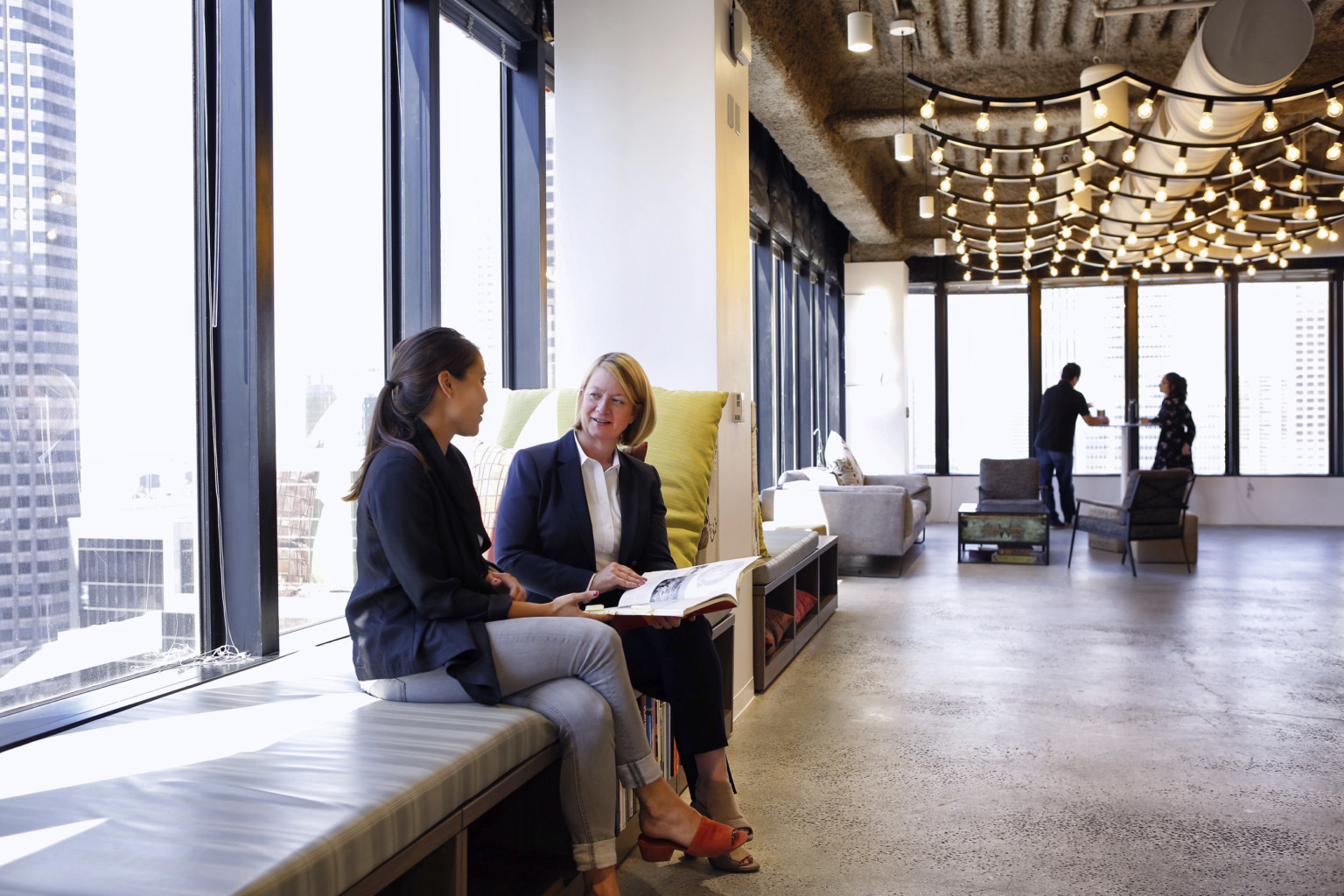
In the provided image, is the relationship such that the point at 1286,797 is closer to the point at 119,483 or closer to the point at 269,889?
the point at 269,889

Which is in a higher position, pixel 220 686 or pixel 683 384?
pixel 683 384

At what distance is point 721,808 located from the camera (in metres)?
2.68

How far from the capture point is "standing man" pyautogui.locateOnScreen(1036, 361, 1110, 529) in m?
10.8

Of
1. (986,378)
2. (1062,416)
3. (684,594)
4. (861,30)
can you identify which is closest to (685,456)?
(684,594)

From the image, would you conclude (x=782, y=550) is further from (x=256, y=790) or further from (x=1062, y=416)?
(x=1062, y=416)

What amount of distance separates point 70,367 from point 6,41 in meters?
0.73

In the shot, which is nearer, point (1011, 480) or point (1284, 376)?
point (1011, 480)

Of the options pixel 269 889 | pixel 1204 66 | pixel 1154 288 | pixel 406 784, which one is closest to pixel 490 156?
pixel 406 784

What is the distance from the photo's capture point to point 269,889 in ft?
4.24

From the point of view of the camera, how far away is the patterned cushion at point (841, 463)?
8.95 metres

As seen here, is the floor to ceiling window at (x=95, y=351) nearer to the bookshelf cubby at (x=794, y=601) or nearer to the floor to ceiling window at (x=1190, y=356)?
the bookshelf cubby at (x=794, y=601)

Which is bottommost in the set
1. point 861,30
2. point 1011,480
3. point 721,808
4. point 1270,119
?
point 721,808

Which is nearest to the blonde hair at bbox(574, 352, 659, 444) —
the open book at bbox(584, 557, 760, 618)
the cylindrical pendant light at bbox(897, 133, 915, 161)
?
the open book at bbox(584, 557, 760, 618)

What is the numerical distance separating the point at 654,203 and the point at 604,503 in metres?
1.60
